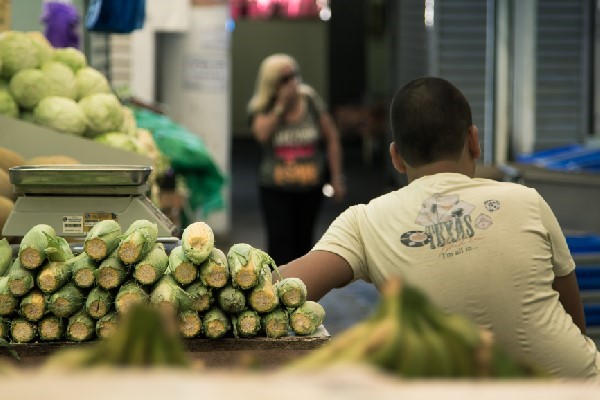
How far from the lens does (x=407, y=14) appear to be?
16484 mm

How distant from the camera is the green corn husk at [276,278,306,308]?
341cm

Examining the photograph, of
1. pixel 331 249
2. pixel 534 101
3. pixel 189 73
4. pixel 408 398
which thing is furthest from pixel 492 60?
pixel 408 398

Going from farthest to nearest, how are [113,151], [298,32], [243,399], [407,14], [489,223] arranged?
[298,32], [407,14], [113,151], [489,223], [243,399]

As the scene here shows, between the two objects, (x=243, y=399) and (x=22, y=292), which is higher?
(x=243, y=399)

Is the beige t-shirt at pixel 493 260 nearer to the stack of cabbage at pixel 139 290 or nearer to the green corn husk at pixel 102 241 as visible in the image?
the stack of cabbage at pixel 139 290

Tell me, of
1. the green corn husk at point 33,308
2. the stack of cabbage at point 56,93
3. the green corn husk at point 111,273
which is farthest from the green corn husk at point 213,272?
the stack of cabbage at point 56,93

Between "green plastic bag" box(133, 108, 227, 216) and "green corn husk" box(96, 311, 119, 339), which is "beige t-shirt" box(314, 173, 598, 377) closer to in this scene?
"green corn husk" box(96, 311, 119, 339)

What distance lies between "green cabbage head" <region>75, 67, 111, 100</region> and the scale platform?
4.57 feet

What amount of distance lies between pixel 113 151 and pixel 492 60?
24.7 ft

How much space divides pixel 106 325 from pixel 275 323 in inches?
18.6

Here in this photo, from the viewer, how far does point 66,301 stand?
3.38m

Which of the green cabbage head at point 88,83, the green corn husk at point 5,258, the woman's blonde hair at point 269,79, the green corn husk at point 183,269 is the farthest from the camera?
the woman's blonde hair at point 269,79

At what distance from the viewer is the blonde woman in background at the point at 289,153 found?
8.59m

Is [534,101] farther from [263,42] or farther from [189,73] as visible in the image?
[263,42]
